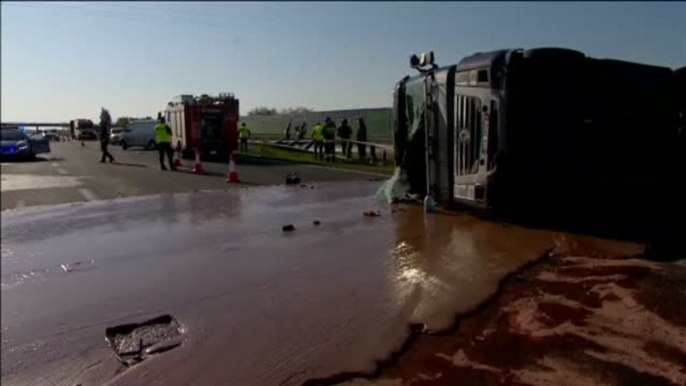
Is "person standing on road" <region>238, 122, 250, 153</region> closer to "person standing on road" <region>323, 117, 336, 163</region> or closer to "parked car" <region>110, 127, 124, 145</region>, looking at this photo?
"person standing on road" <region>323, 117, 336, 163</region>

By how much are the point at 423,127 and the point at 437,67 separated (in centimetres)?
104

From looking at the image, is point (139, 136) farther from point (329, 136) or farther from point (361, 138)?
point (361, 138)

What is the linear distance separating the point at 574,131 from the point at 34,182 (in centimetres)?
1412

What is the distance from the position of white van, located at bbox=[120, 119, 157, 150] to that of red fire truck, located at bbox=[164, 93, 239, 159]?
429 inches

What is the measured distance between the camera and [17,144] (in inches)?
973

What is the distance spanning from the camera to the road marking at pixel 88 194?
1292cm

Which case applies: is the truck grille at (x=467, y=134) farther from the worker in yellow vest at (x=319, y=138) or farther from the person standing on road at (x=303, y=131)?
the worker in yellow vest at (x=319, y=138)

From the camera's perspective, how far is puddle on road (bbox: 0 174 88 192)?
15.1 m

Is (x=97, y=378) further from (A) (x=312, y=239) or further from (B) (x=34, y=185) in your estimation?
(B) (x=34, y=185)

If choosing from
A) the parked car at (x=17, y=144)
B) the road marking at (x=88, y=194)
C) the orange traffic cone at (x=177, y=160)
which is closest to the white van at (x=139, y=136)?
the parked car at (x=17, y=144)

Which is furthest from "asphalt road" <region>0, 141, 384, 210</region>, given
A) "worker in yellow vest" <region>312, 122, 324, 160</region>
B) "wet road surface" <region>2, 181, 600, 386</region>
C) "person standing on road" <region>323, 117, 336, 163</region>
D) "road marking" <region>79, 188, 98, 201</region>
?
"wet road surface" <region>2, 181, 600, 386</region>

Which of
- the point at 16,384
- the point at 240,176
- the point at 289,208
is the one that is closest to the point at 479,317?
the point at 16,384

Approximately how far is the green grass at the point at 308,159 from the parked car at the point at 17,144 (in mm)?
8776

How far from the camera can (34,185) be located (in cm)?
1559
